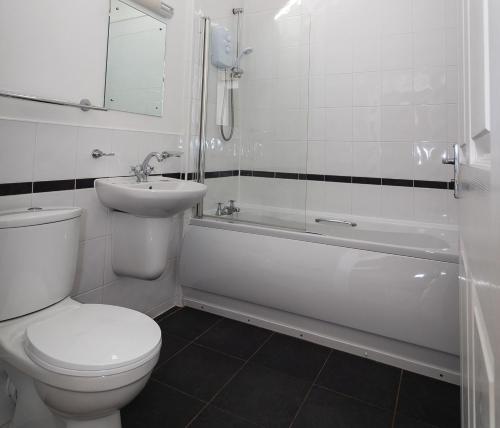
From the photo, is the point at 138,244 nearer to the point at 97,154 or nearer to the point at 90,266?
the point at 90,266

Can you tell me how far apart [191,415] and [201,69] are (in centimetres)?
204

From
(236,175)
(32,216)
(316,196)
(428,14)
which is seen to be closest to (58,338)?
(32,216)

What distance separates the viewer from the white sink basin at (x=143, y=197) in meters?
1.55

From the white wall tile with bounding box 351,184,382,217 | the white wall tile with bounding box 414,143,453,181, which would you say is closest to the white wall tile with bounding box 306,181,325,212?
the white wall tile with bounding box 351,184,382,217

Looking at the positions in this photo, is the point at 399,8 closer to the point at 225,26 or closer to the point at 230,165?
the point at 225,26

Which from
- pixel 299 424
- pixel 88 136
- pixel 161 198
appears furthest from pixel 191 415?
pixel 88 136

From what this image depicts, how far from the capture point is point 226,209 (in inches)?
96.7

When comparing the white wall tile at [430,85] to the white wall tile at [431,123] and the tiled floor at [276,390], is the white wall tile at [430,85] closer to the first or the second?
the white wall tile at [431,123]

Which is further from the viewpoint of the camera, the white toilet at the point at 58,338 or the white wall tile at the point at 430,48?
the white wall tile at the point at 430,48

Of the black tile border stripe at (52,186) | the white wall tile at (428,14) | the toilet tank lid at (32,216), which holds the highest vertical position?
the white wall tile at (428,14)

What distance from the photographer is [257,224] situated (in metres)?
2.15

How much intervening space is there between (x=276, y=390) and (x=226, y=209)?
126 cm

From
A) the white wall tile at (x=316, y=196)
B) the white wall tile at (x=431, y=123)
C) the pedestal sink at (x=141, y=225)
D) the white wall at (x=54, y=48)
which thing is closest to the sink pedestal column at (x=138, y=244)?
the pedestal sink at (x=141, y=225)

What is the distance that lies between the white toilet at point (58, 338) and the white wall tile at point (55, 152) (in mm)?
240
